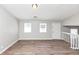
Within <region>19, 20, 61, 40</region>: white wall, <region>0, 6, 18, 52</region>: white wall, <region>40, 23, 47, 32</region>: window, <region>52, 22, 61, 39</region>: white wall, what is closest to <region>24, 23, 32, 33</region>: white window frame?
<region>19, 20, 61, 40</region>: white wall

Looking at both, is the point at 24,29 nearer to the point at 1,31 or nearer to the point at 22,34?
the point at 22,34

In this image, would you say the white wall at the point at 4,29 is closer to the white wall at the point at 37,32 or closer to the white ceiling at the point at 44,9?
the white ceiling at the point at 44,9

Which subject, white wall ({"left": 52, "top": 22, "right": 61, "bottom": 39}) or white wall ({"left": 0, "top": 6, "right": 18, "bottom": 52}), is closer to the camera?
white wall ({"left": 0, "top": 6, "right": 18, "bottom": 52})

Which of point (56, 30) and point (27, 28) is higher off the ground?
point (27, 28)

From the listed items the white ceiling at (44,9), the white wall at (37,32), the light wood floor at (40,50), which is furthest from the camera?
the white wall at (37,32)

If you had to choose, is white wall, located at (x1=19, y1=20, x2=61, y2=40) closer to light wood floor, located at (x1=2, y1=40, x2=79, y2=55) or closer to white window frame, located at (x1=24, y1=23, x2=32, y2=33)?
white window frame, located at (x1=24, y1=23, x2=32, y2=33)

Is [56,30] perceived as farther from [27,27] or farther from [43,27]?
[27,27]

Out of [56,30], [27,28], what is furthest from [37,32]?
[56,30]

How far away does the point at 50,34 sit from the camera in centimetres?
1104

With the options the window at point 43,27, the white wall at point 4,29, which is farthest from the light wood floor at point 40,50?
the window at point 43,27

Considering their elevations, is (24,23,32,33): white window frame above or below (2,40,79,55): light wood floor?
above
